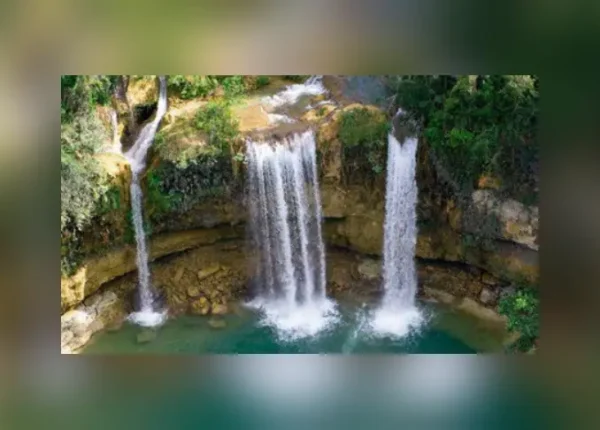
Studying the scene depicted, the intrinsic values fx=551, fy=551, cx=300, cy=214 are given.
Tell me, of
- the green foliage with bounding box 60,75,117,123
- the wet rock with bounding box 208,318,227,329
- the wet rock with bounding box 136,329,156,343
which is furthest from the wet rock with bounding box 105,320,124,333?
the green foliage with bounding box 60,75,117,123

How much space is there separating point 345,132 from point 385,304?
52.5 inches

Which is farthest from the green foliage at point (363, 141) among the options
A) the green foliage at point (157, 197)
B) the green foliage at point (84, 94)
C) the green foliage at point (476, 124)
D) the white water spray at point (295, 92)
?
the green foliage at point (84, 94)

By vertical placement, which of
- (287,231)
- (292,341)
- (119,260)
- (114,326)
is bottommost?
(292,341)

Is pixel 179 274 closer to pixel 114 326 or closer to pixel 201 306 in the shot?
pixel 201 306

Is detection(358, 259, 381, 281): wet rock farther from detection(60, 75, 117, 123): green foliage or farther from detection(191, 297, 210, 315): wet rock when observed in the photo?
detection(60, 75, 117, 123): green foliage

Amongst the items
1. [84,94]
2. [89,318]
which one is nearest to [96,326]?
[89,318]

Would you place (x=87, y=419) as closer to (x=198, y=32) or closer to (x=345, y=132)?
(x=198, y=32)

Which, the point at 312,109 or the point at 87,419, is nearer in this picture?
the point at 87,419

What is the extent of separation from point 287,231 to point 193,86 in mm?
1363

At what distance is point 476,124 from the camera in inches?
145
